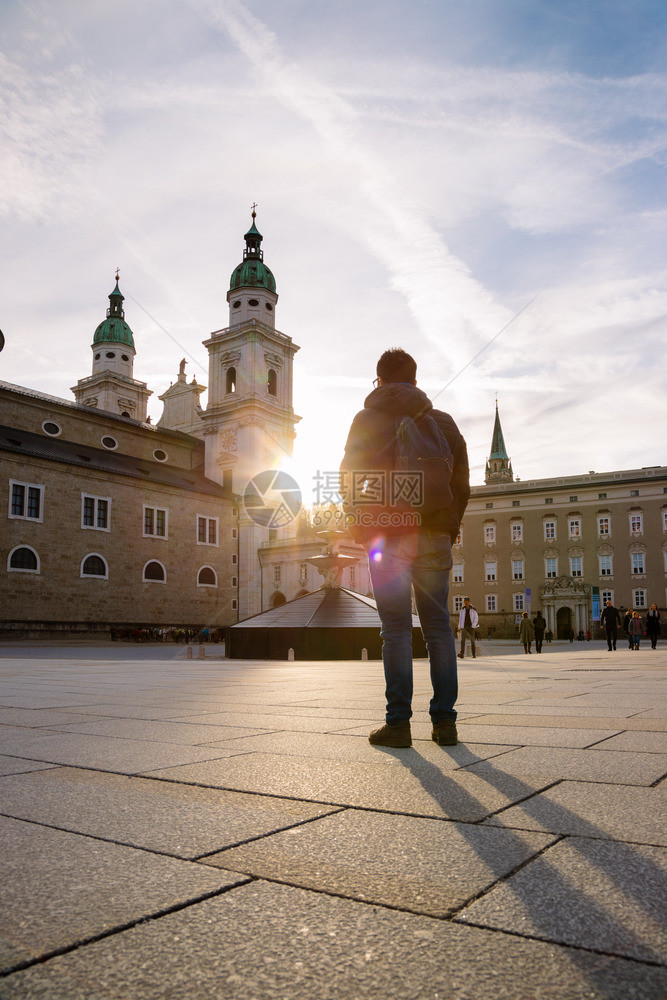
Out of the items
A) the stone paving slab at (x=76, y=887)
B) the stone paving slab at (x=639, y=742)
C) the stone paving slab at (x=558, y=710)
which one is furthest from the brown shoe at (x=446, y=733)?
the stone paving slab at (x=76, y=887)

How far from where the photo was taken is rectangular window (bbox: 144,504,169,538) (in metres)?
41.2

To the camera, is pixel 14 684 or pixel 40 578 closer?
pixel 14 684

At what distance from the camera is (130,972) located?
1.15m

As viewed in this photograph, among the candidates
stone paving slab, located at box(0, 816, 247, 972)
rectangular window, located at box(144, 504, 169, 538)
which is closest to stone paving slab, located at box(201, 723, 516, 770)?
stone paving slab, located at box(0, 816, 247, 972)

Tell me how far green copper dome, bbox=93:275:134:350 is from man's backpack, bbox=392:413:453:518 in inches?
2570

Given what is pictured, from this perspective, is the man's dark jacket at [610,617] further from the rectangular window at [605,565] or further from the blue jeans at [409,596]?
the rectangular window at [605,565]

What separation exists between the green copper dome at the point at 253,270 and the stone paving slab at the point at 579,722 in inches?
2223

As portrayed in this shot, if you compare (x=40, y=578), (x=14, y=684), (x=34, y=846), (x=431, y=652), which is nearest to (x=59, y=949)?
(x=34, y=846)

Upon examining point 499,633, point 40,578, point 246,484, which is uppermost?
point 246,484

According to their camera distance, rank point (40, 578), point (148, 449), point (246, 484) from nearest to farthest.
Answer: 1. point (40, 578)
2. point (148, 449)
3. point (246, 484)

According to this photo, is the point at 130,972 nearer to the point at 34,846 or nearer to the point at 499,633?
the point at 34,846

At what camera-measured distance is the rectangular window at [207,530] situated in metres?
45.5

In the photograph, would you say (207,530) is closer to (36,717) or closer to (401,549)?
(36,717)

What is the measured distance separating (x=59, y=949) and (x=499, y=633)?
185ft
